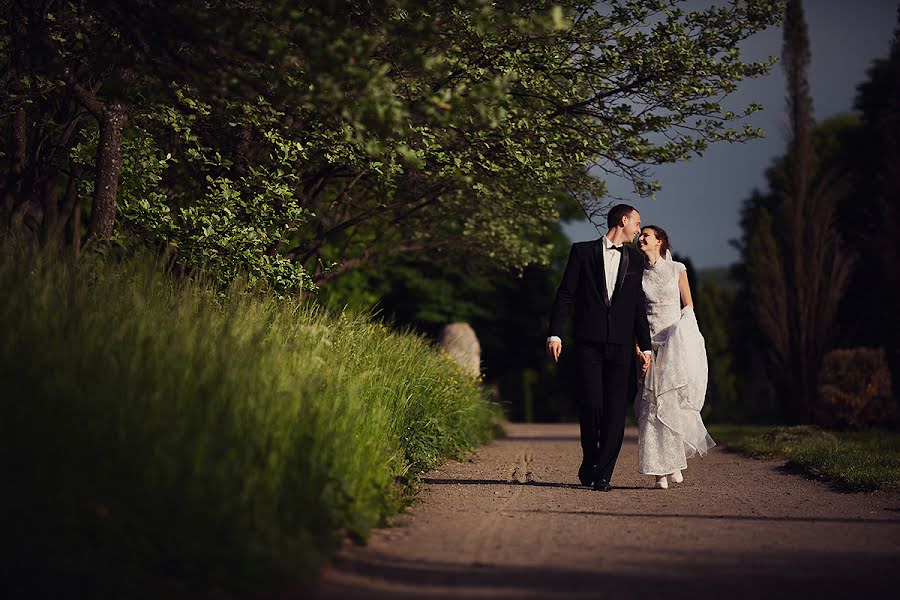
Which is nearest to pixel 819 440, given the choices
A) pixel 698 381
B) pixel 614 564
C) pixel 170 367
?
pixel 698 381

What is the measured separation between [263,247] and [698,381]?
5.39 meters

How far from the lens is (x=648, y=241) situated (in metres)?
10.2

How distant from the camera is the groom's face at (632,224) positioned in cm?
Result: 936

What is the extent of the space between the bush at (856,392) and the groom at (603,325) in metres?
10.8

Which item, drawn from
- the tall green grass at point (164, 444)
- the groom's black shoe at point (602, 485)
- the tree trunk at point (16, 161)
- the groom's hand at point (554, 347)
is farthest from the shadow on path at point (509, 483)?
the tree trunk at point (16, 161)

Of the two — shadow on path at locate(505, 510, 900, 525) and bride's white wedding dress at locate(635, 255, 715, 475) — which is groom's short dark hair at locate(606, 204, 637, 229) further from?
shadow on path at locate(505, 510, 900, 525)

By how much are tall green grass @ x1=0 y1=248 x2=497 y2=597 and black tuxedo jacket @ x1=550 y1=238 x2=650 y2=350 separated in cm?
219

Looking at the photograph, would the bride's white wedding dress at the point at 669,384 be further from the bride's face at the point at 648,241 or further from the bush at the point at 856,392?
the bush at the point at 856,392

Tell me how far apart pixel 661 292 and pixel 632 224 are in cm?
109

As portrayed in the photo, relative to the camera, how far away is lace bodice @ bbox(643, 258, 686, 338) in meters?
10.1

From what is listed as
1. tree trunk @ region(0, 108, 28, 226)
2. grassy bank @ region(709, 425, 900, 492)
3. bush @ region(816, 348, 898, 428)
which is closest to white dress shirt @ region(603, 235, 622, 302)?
grassy bank @ region(709, 425, 900, 492)

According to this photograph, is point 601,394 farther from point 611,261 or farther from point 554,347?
point 611,261

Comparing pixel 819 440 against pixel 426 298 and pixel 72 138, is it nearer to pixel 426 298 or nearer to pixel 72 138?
pixel 72 138

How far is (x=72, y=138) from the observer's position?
15375 millimetres
